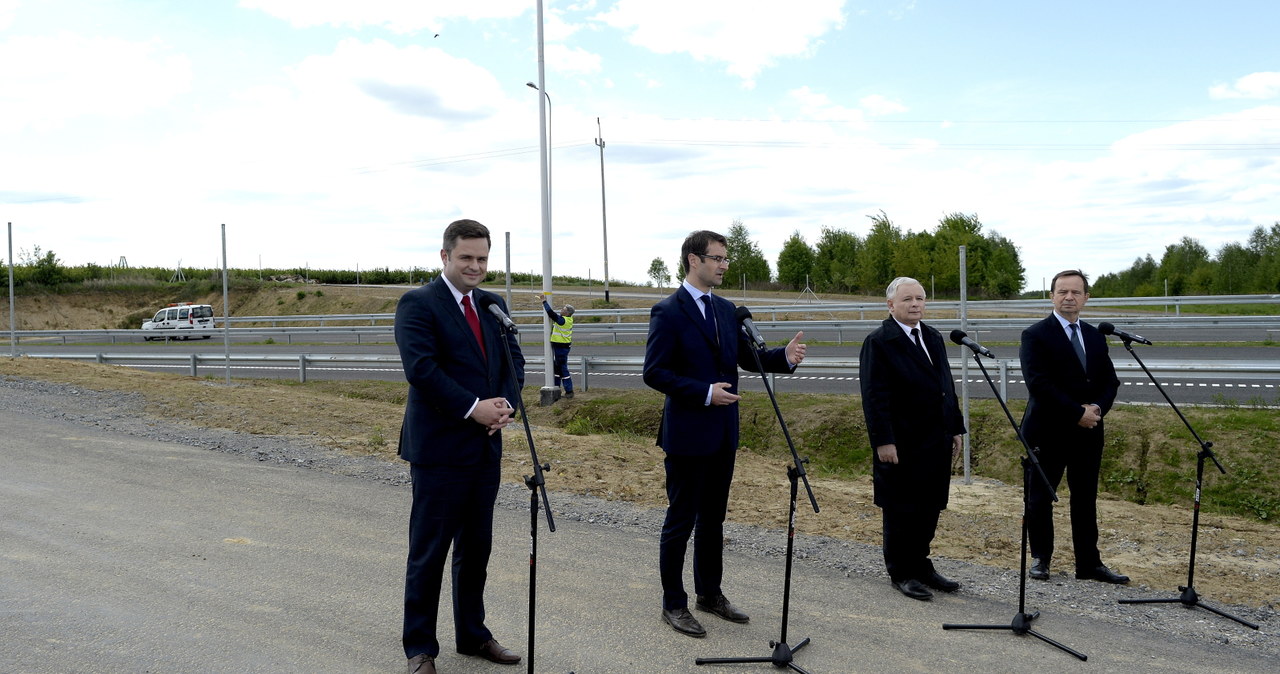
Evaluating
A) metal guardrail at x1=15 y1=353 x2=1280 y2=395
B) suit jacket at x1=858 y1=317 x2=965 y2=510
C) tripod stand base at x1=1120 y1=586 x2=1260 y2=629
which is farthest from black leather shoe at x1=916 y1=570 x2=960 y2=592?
metal guardrail at x1=15 y1=353 x2=1280 y2=395

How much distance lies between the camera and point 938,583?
231 inches

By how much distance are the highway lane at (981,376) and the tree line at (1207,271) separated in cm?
4041

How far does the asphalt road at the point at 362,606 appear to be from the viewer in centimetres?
465

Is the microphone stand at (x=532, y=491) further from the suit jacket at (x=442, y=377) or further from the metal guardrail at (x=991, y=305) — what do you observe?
the metal guardrail at (x=991, y=305)

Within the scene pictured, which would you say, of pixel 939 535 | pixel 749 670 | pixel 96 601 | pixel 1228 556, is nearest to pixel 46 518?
pixel 96 601

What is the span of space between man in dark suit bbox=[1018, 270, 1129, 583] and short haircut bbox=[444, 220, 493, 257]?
404 centimetres

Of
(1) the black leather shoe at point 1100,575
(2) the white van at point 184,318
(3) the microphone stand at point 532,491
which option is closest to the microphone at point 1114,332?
(1) the black leather shoe at point 1100,575

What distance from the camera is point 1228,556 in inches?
281

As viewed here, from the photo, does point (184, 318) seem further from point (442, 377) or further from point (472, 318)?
point (442, 377)

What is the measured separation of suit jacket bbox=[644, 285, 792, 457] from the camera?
505 cm

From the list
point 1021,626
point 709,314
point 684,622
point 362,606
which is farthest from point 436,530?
point 1021,626

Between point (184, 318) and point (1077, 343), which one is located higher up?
point (1077, 343)

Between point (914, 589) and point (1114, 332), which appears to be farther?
point (1114, 332)

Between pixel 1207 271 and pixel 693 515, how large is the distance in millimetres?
83960
